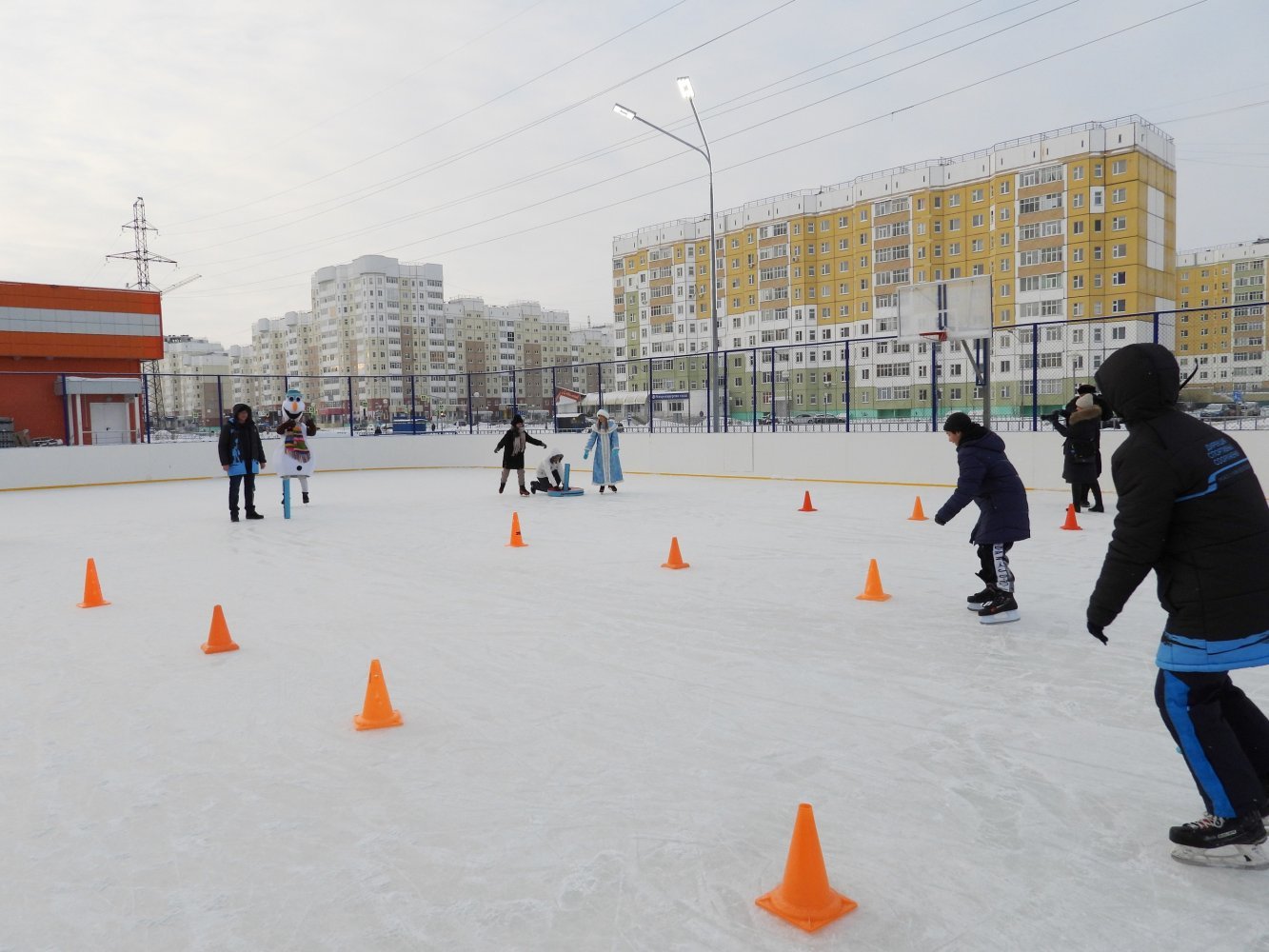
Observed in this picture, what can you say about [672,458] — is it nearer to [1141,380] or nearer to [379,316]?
[1141,380]

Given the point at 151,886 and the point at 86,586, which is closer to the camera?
the point at 151,886

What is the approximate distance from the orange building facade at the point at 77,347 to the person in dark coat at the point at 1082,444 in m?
23.0

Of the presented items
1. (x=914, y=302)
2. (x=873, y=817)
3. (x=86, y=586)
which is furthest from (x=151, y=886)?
(x=914, y=302)

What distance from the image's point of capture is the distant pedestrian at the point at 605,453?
1506 centimetres

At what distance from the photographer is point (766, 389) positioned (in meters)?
18.1

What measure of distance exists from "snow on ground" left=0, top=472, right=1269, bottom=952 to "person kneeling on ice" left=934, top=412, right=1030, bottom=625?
256 mm

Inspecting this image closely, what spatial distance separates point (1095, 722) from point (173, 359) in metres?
150

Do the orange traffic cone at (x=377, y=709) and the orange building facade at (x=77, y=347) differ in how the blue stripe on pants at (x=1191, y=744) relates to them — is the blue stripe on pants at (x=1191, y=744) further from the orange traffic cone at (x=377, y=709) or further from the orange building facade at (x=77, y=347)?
the orange building facade at (x=77, y=347)

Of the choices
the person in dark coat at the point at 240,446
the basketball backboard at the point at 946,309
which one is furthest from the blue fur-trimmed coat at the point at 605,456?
the person in dark coat at the point at 240,446

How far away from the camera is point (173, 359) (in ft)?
438

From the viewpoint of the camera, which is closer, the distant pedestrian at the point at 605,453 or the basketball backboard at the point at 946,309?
the basketball backboard at the point at 946,309

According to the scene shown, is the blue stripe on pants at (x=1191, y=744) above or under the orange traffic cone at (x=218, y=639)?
above

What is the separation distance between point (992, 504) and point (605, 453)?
10005 mm

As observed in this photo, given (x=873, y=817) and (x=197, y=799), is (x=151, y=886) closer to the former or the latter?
(x=197, y=799)
